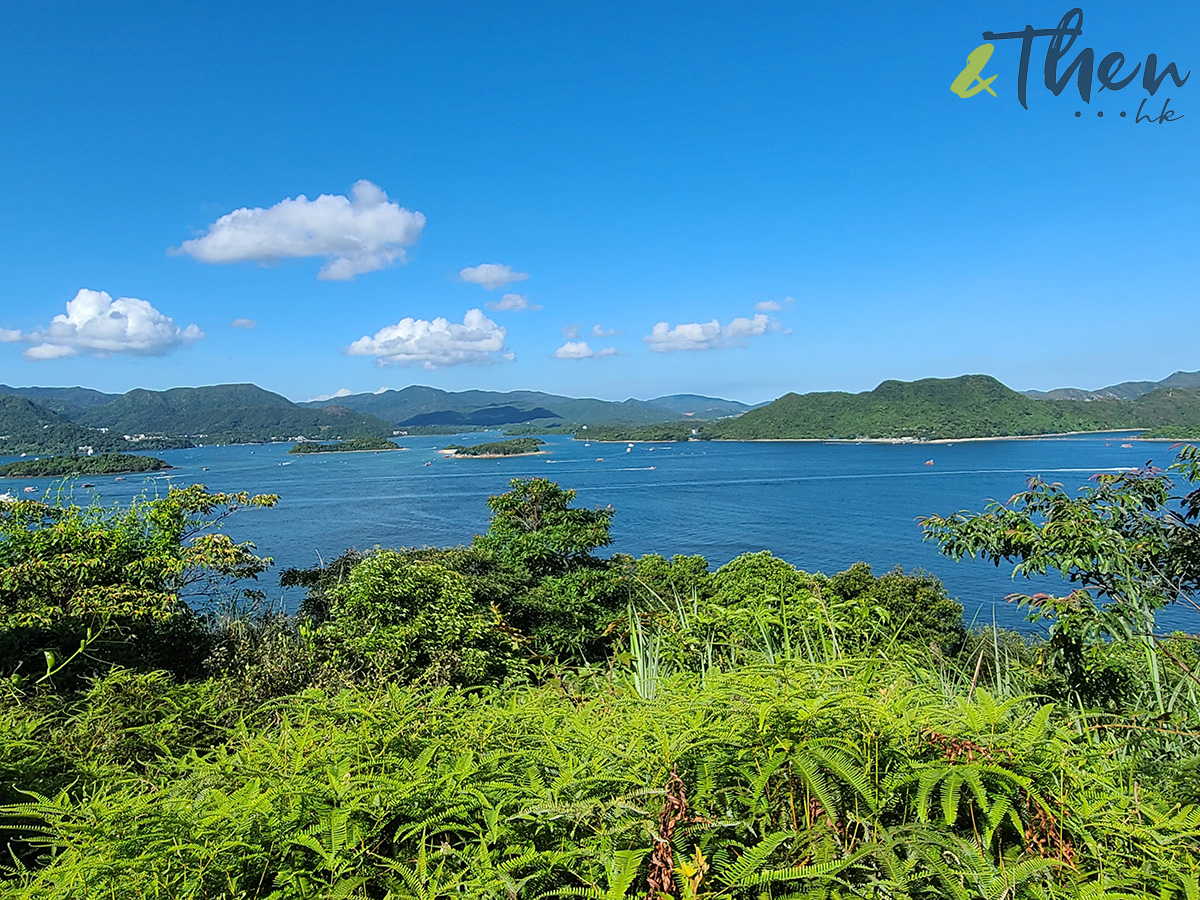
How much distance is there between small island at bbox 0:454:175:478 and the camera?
6278 centimetres

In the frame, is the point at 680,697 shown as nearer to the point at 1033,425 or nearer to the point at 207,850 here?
the point at 207,850

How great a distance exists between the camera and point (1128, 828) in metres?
1.03

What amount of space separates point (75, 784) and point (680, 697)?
145cm

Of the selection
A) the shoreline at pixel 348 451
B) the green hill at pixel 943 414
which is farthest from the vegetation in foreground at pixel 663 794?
the shoreline at pixel 348 451

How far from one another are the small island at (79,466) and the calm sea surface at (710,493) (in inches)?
65.1

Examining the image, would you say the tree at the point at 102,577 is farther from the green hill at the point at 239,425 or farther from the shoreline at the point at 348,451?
the green hill at the point at 239,425

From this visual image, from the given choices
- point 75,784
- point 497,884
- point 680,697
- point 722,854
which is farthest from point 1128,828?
point 75,784

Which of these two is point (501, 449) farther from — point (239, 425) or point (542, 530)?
point (542, 530)

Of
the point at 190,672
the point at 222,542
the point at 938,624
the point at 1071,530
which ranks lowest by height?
the point at 938,624

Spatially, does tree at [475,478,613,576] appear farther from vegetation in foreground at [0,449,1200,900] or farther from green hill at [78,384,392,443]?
green hill at [78,384,392,443]

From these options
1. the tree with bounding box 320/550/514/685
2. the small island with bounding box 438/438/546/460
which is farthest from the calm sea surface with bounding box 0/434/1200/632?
the tree with bounding box 320/550/514/685

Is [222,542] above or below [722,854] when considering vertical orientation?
below

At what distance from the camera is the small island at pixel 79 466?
62.8 metres

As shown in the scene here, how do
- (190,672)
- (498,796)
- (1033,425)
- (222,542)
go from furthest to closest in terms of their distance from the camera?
(1033,425), (222,542), (190,672), (498,796)
